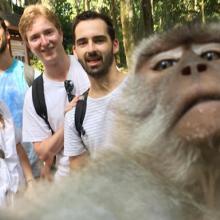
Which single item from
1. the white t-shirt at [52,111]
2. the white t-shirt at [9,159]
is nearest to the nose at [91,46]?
the white t-shirt at [52,111]

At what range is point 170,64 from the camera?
2.64 metres

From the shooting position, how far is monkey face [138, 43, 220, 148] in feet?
7.39

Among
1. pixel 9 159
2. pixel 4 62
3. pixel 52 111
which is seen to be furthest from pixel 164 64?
pixel 4 62

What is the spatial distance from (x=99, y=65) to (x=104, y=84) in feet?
0.46

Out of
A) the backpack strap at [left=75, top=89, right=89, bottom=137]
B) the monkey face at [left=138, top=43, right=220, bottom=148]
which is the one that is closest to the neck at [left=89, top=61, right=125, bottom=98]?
the backpack strap at [left=75, top=89, right=89, bottom=137]

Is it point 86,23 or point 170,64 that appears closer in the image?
point 170,64

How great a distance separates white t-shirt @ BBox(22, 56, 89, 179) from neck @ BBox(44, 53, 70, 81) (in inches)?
1.5

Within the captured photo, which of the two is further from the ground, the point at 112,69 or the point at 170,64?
the point at 170,64

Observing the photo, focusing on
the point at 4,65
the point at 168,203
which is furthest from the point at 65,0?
the point at 168,203

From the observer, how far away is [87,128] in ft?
12.3

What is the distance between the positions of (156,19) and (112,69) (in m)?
28.5

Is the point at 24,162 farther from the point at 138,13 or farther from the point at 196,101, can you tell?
the point at 138,13

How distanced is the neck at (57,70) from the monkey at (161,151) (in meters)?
1.51

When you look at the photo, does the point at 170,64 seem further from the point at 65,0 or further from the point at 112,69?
the point at 65,0
